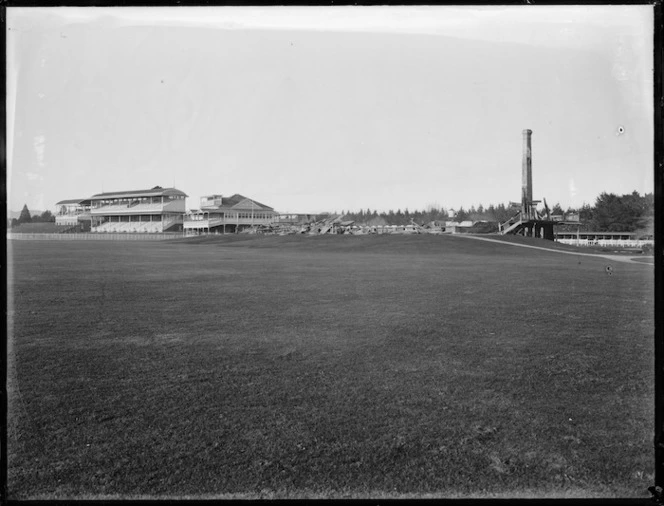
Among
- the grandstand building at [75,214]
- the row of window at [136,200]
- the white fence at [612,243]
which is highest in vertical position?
the row of window at [136,200]

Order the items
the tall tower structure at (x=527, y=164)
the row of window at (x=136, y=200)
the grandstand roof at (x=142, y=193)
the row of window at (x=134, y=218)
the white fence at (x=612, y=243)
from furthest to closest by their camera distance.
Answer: the white fence at (x=612, y=243)
the row of window at (x=134, y=218)
the row of window at (x=136, y=200)
the grandstand roof at (x=142, y=193)
the tall tower structure at (x=527, y=164)

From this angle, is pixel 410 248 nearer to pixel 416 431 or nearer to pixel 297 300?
pixel 297 300

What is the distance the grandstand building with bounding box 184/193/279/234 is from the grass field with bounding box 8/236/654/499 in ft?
5.70

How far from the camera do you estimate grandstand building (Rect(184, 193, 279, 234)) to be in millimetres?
7362

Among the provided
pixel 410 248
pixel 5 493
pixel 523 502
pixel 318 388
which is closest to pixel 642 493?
pixel 523 502

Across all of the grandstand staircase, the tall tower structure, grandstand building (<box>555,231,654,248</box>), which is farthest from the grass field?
the grandstand staircase

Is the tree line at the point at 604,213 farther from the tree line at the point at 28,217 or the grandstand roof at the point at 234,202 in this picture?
the tree line at the point at 28,217

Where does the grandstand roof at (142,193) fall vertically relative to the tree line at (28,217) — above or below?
above

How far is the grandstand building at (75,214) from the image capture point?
6.25 meters

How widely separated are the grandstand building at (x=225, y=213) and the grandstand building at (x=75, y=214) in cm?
160

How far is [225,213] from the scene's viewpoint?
9102 mm

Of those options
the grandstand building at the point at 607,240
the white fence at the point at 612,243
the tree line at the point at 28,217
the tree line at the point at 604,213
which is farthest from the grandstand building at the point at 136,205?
the white fence at the point at 612,243

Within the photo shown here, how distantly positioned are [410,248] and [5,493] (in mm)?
25834

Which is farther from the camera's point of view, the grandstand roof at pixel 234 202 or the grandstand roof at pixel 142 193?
the grandstand roof at pixel 234 202
